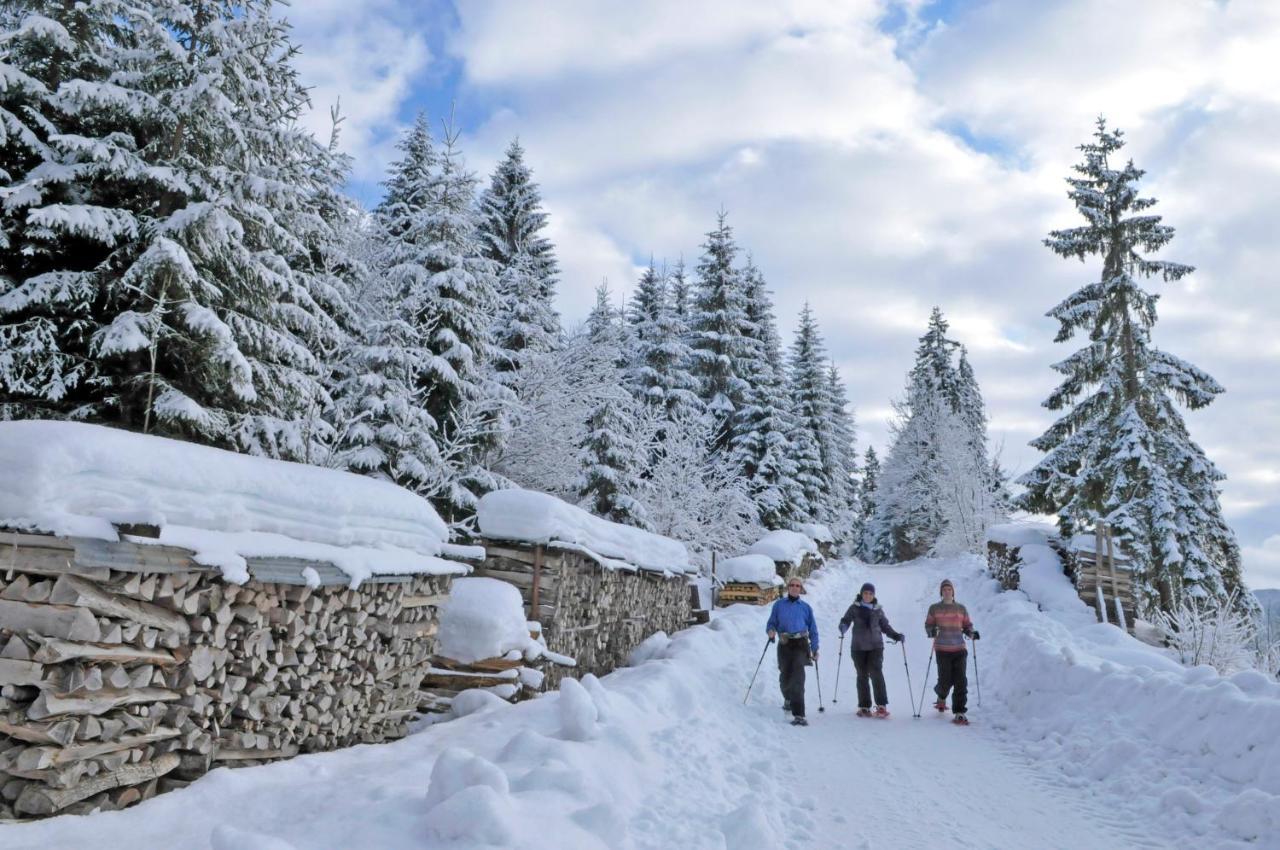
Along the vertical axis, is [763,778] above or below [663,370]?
below

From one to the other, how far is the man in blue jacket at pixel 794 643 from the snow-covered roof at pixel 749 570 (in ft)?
33.9

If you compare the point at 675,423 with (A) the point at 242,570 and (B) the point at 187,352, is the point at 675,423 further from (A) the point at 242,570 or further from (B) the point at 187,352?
(A) the point at 242,570

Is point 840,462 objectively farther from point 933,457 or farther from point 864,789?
point 864,789

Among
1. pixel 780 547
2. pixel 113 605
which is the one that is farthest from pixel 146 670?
pixel 780 547

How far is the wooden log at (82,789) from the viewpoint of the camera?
3531 mm

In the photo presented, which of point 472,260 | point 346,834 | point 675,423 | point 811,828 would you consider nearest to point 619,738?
point 811,828

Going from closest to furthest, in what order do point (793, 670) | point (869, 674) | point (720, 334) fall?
point (793, 670)
point (869, 674)
point (720, 334)

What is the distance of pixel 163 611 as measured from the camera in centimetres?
409

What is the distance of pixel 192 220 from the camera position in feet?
29.6

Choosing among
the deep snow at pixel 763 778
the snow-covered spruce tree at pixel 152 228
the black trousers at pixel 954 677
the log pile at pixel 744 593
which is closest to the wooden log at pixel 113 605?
the deep snow at pixel 763 778

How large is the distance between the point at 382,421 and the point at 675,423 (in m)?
12.2

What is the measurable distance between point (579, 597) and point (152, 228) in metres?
7.28

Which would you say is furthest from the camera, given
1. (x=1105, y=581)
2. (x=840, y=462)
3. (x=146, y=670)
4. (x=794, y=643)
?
(x=840, y=462)

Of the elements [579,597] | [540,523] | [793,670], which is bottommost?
[793,670]
